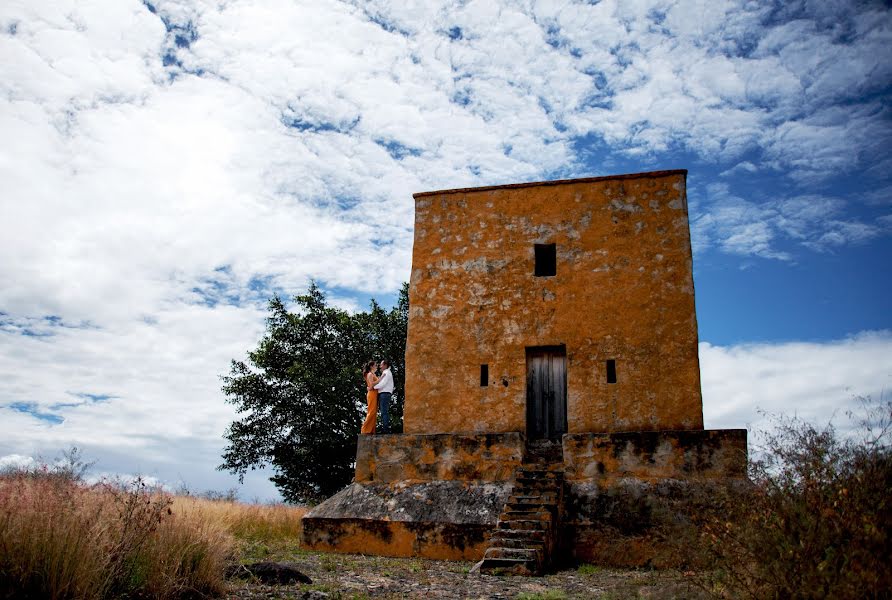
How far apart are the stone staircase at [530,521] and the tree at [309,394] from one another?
11169 millimetres

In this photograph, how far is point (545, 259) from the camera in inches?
529

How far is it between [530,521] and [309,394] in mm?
14263

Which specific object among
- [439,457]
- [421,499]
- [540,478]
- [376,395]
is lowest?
[421,499]

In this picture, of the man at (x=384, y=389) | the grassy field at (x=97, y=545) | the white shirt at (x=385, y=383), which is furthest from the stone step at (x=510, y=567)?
the white shirt at (x=385, y=383)

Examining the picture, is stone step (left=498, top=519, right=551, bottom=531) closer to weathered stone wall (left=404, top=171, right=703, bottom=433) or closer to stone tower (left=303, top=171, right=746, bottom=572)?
stone tower (left=303, top=171, right=746, bottom=572)

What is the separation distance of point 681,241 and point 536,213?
2836mm

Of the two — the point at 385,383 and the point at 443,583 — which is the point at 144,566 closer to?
the point at 443,583

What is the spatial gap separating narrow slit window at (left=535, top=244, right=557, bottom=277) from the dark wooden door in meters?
1.60

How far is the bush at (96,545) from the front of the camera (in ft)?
15.1

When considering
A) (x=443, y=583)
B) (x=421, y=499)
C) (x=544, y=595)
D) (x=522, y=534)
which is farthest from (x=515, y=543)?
(x=421, y=499)

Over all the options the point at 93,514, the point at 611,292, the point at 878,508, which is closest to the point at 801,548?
the point at 878,508

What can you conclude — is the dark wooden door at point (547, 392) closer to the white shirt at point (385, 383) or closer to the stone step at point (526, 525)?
the white shirt at point (385, 383)

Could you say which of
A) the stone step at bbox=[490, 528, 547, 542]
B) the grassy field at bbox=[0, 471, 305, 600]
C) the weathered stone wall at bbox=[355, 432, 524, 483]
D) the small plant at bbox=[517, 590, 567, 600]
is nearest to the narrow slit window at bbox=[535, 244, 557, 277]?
the weathered stone wall at bbox=[355, 432, 524, 483]

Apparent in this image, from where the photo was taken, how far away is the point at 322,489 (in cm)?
2170
